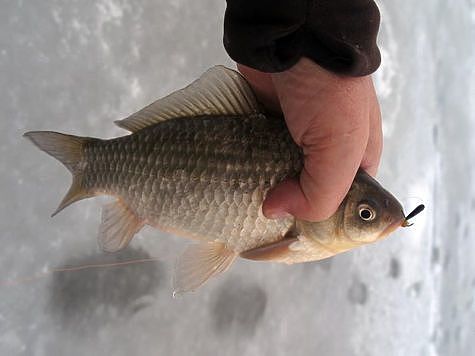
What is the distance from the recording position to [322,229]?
0.84 m

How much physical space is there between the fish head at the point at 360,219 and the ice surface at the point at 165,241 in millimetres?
584

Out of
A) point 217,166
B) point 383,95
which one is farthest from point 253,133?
point 383,95

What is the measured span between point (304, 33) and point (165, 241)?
2.53 feet

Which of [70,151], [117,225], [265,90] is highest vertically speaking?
[265,90]

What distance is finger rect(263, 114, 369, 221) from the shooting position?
2.43 ft

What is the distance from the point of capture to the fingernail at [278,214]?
0.82 metres

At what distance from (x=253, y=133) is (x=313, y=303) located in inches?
34.2

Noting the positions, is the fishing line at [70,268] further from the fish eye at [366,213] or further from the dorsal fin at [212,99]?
the fish eye at [366,213]

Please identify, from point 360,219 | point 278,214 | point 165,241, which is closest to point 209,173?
point 278,214

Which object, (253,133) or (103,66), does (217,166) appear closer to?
(253,133)

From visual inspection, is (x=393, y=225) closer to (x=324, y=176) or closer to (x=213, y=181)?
(x=324, y=176)

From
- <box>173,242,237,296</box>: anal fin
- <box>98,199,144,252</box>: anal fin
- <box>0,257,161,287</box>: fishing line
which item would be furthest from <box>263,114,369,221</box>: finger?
<box>0,257,161,287</box>: fishing line

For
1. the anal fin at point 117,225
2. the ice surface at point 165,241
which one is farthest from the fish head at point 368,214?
the ice surface at point 165,241

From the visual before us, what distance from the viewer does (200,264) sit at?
91cm
